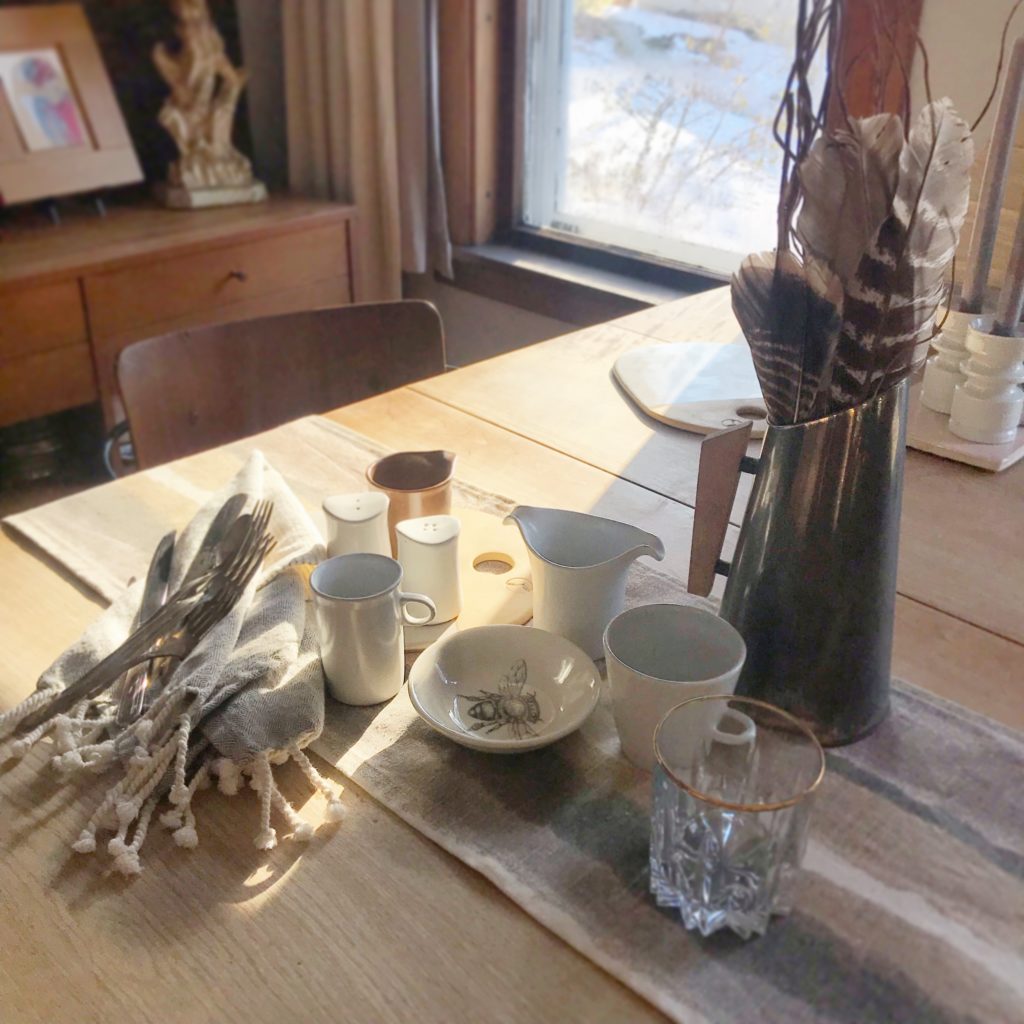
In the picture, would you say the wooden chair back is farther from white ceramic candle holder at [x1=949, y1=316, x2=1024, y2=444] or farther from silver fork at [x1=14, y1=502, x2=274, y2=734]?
white ceramic candle holder at [x1=949, y1=316, x2=1024, y2=444]

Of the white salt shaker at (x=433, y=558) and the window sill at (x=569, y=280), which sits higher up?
the white salt shaker at (x=433, y=558)

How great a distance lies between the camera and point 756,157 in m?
2.05

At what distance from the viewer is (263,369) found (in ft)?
4.90

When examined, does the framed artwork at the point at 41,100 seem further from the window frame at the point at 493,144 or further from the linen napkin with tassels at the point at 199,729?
the linen napkin with tassels at the point at 199,729

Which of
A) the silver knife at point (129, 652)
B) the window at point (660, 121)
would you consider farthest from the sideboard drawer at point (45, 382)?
the silver knife at point (129, 652)

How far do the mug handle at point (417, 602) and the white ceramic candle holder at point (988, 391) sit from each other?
0.63 meters

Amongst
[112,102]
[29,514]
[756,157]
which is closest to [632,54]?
[756,157]

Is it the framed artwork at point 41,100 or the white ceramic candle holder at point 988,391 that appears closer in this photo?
the white ceramic candle holder at point 988,391

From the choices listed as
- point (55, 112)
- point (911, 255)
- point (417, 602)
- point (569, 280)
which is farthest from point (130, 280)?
point (911, 255)

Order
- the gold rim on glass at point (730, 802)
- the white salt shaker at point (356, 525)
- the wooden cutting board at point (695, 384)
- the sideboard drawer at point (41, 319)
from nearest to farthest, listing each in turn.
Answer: the gold rim on glass at point (730, 802)
the white salt shaker at point (356, 525)
the wooden cutting board at point (695, 384)
the sideboard drawer at point (41, 319)

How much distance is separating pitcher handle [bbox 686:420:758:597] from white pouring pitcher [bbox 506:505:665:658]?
3cm

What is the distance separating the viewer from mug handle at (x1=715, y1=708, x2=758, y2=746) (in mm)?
591

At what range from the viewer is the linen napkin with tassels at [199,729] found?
2.14ft

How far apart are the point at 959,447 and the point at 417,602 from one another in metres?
0.62
